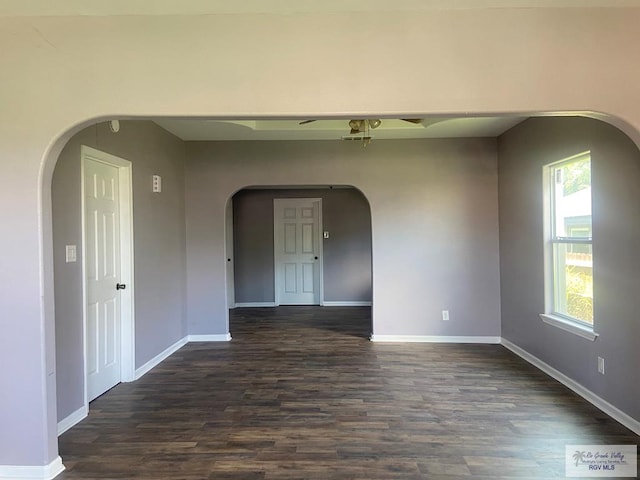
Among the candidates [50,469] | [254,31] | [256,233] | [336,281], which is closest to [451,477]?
[50,469]

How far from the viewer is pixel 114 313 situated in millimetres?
3490

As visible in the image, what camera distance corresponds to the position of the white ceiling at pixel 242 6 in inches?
80.1

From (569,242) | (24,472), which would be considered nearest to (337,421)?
(24,472)

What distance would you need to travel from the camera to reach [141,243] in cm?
381

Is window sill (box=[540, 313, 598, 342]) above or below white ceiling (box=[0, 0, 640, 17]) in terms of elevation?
below

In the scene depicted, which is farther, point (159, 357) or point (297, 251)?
point (297, 251)

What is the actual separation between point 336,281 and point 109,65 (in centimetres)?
569

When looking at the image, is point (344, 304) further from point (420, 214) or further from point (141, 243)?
point (141, 243)

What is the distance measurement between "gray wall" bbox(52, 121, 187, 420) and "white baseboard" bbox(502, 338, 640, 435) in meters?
3.83

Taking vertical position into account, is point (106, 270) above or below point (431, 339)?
above

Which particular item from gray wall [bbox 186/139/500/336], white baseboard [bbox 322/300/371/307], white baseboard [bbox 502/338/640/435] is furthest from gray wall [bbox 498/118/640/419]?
white baseboard [bbox 322/300/371/307]

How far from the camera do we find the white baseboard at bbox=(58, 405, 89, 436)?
2.66 m

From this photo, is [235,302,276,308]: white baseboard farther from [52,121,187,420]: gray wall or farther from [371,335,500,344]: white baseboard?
[371,335,500,344]: white baseboard

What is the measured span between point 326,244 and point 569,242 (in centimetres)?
445
